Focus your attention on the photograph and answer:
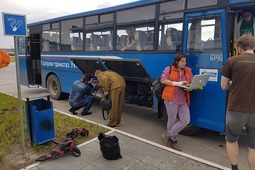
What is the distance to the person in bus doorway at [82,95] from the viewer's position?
657 centimetres

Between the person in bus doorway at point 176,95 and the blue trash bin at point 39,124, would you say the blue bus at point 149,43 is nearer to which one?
the person in bus doorway at point 176,95

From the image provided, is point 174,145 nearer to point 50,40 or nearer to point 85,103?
point 85,103

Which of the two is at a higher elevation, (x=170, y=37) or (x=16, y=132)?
(x=170, y=37)

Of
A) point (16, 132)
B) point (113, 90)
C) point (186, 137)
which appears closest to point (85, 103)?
point (113, 90)

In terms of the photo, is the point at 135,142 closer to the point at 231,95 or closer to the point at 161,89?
the point at 161,89

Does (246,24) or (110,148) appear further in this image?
(246,24)

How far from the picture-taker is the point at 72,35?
24.8ft

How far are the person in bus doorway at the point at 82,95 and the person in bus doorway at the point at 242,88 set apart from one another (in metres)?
4.40

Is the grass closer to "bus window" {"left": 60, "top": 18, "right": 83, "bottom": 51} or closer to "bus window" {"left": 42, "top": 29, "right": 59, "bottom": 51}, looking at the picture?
"bus window" {"left": 60, "top": 18, "right": 83, "bottom": 51}

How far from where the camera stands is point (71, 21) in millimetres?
7539

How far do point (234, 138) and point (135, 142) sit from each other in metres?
1.87

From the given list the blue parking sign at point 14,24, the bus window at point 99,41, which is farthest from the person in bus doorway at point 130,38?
the blue parking sign at point 14,24

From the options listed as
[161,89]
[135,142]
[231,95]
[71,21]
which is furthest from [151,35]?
[71,21]

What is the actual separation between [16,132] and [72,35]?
3.89m
